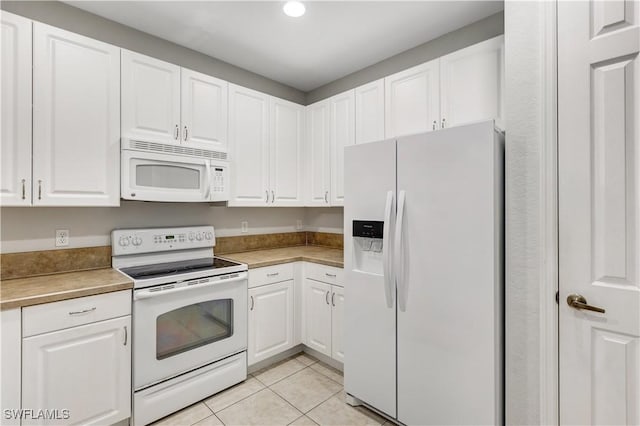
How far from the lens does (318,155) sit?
307 cm

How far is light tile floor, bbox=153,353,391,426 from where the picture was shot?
6.33 ft

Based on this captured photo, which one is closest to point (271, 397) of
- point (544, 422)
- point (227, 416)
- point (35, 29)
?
point (227, 416)

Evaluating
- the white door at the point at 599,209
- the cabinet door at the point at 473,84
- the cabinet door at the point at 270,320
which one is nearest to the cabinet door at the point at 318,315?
the cabinet door at the point at 270,320

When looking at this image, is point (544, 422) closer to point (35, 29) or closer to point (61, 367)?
point (61, 367)

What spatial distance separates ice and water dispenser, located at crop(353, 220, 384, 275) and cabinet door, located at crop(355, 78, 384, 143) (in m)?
0.96

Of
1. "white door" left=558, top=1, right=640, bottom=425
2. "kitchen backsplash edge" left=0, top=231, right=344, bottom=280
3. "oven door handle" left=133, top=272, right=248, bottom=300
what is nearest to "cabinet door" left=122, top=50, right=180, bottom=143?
"kitchen backsplash edge" left=0, top=231, right=344, bottom=280

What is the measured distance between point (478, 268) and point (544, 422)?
2.47ft

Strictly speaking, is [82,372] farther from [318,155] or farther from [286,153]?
[318,155]

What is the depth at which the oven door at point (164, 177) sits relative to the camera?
2.04 m

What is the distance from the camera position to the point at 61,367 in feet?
5.17

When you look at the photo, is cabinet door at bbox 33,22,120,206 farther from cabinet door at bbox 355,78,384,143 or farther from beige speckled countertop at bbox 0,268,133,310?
cabinet door at bbox 355,78,384,143

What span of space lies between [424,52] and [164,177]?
2338mm

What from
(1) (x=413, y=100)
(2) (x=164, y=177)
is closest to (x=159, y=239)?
(2) (x=164, y=177)

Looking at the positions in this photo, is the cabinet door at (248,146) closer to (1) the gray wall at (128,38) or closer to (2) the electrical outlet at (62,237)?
(1) the gray wall at (128,38)
